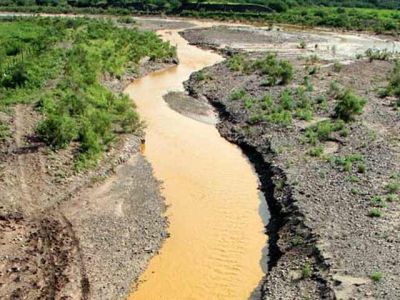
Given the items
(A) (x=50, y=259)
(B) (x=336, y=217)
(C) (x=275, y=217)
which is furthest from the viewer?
(C) (x=275, y=217)

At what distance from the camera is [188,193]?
30250 millimetres

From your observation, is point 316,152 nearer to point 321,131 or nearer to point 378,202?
point 321,131

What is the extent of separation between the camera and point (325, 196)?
27625mm

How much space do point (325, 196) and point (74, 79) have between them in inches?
884

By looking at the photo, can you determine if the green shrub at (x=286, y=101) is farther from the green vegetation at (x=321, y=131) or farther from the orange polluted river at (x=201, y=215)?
the orange polluted river at (x=201, y=215)

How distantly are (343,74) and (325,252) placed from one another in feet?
120

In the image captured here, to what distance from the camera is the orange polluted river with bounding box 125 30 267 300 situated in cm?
2245

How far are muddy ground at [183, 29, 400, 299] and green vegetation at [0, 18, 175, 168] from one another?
8.82 meters

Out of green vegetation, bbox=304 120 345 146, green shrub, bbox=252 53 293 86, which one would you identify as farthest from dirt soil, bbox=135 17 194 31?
green vegetation, bbox=304 120 345 146

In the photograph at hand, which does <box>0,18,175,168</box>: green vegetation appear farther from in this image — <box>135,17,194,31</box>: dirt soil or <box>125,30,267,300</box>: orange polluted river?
<box>135,17,194,31</box>: dirt soil

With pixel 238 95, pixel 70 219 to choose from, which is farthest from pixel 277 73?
pixel 70 219

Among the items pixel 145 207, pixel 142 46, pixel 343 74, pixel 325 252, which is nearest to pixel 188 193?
pixel 145 207

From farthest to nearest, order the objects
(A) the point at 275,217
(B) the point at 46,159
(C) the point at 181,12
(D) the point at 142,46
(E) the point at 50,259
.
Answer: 1. (C) the point at 181,12
2. (D) the point at 142,46
3. (B) the point at 46,159
4. (A) the point at 275,217
5. (E) the point at 50,259

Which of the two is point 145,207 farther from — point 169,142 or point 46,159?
point 169,142
